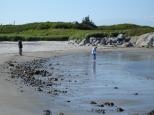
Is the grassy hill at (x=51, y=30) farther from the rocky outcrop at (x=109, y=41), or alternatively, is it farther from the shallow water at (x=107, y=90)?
the shallow water at (x=107, y=90)

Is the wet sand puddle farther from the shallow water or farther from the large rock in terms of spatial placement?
the large rock

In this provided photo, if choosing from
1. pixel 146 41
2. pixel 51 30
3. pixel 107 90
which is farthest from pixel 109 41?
pixel 107 90

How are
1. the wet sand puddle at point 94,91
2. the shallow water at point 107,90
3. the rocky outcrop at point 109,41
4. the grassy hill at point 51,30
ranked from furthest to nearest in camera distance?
1. the grassy hill at point 51,30
2. the rocky outcrop at point 109,41
3. the shallow water at point 107,90
4. the wet sand puddle at point 94,91

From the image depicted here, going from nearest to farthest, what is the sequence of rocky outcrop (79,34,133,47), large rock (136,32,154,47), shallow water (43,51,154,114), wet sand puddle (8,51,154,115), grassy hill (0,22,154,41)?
wet sand puddle (8,51,154,115) → shallow water (43,51,154,114) → large rock (136,32,154,47) → rocky outcrop (79,34,133,47) → grassy hill (0,22,154,41)

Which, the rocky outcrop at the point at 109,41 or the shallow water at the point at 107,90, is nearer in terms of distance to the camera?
the shallow water at the point at 107,90

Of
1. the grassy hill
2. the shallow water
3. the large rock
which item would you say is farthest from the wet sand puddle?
the grassy hill

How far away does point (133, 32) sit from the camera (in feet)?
265

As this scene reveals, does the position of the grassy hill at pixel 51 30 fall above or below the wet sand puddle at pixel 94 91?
above

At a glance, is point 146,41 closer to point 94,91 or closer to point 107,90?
point 107,90

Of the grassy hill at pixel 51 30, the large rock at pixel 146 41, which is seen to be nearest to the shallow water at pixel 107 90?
the large rock at pixel 146 41

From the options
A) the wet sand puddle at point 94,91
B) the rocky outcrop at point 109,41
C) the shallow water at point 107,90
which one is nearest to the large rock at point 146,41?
the rocky outcrop at point 109,41

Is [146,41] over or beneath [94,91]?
over

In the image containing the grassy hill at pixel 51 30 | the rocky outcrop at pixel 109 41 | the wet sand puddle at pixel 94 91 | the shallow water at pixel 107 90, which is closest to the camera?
the wet sand puddle at pixel 94 91

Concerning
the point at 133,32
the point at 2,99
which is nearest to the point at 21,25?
the point at 133,32
